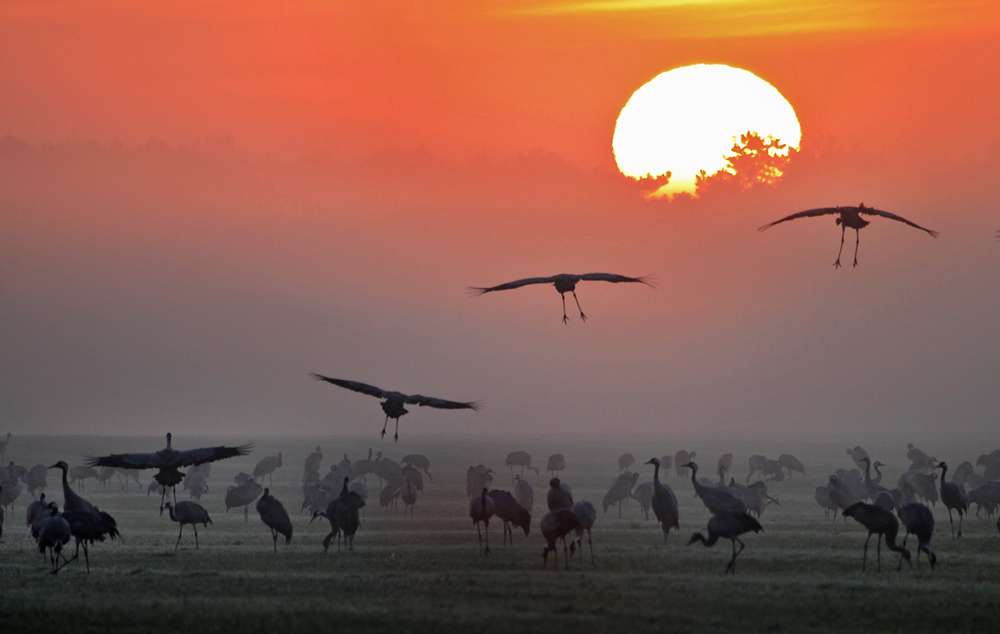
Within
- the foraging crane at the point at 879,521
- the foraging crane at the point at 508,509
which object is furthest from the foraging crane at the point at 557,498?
the foraging crane at the point at 879,521

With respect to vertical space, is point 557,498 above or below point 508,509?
above

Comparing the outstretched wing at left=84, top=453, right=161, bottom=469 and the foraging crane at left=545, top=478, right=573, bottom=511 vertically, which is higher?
the outstretched wing at left=84, top=453, right=161, bottom=469

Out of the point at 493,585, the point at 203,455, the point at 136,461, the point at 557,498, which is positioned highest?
the point at 203,455

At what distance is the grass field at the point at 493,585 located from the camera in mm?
15484

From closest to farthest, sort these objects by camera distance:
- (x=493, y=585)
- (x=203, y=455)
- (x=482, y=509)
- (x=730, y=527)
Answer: (x=493, y=585)
(x=730, y=527)
(x=482, y=509)
(x=203, y=455)

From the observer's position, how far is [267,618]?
15.7 metres

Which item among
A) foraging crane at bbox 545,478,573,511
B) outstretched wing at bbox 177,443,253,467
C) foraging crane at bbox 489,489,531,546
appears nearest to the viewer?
outstretched wing at bbox 177,443,253,467

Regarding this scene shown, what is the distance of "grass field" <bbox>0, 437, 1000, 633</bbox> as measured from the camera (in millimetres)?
15484

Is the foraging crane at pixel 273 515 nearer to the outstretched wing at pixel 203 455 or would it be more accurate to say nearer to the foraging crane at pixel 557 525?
the outstretched wing at pixel 203 455

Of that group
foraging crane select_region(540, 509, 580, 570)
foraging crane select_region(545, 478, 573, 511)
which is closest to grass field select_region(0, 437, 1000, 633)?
foraging crane select_region(540, 509, 580, 570)

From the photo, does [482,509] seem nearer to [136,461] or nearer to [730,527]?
[730,527]

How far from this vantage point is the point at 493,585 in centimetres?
1862

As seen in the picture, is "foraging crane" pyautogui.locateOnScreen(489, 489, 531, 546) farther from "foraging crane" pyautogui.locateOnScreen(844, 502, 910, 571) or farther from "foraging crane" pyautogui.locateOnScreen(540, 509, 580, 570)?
"foraging crane" pyautogui.locateOnScreen(844, 502, 910, 571)

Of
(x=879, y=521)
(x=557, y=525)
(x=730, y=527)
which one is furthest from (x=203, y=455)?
(x=879, y=521)
